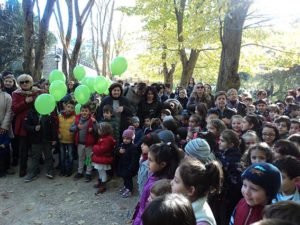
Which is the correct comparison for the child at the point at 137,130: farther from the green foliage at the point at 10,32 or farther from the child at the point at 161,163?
the green foliage at the point at 10,32

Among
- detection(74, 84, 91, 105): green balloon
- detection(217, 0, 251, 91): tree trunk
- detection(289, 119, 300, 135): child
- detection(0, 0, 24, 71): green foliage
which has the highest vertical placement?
detection(0, 0, 24, 71): green foliage

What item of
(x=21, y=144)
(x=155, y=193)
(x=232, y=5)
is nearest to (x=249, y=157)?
(x=155, y=193)

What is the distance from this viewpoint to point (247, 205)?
100 inches

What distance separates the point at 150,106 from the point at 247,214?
3.97 metres

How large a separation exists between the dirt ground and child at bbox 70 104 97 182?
37 cm

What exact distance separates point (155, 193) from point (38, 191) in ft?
11.7

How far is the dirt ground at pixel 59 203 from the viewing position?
460 cm

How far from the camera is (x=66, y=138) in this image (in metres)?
5.98

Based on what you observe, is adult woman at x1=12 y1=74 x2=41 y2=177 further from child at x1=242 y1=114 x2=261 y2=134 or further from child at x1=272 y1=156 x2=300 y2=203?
child at x1=272 y1=156 x2=300 y2=203

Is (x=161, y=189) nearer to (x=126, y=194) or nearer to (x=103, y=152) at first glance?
(x=126, y=194)

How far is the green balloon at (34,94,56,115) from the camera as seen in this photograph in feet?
18.3

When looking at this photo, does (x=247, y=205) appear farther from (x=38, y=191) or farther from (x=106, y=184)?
(x=38, y=191)

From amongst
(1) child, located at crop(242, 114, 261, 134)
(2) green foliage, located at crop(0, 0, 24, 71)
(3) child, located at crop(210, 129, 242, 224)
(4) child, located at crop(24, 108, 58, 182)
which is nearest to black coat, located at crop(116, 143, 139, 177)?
(4) child, located at crop(24, 108, 58, 182)

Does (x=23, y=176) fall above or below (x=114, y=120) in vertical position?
below
